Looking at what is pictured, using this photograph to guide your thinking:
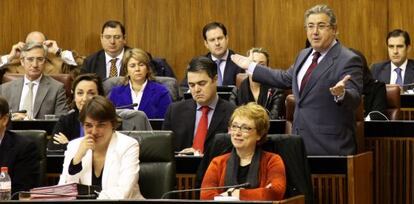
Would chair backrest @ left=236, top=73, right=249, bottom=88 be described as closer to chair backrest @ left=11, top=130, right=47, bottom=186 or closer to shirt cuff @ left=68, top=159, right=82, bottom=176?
chair backrest @ left=11, top=130, right=47, bottom=186

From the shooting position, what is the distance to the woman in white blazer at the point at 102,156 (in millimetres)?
4941

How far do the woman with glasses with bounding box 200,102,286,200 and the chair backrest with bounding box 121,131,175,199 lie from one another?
0.74ft

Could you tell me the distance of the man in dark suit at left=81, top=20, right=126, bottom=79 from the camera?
9.08 m

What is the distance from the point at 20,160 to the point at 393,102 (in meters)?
3.30

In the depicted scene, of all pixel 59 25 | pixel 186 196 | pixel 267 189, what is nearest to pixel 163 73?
pixel 59 25

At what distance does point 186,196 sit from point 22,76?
3.25 m

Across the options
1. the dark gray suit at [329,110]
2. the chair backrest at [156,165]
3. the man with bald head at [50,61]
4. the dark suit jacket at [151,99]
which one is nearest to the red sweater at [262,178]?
the chair backrest at [156,165]

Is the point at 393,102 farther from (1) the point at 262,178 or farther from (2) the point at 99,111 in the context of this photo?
(2) the point at 99,111

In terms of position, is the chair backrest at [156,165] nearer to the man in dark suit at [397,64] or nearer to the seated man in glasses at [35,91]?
the seated man in glasses at [35,91]

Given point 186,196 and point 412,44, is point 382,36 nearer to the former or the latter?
point 412,44

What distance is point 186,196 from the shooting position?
5453 mm

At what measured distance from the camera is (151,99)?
7.21 meters

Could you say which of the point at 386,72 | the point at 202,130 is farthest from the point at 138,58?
the point at 386,72

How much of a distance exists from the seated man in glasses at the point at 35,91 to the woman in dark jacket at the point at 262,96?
1.31m
